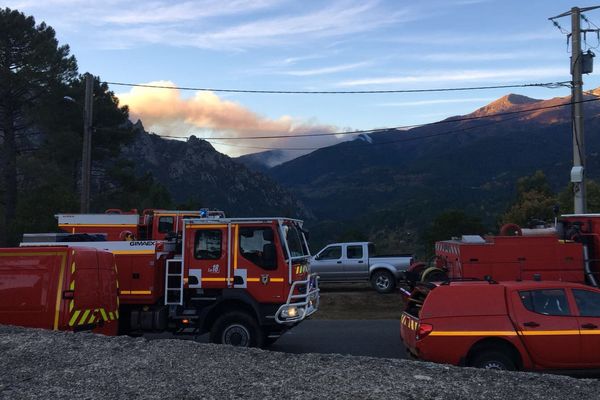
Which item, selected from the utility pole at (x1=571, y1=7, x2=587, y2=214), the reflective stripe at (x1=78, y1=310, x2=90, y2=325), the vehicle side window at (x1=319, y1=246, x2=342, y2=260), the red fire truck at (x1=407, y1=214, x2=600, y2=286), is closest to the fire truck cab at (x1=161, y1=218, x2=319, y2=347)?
the reflective stripe at (x1=78, y1=310, x2=90, y2=325)

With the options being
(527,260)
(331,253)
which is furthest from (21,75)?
(527,260)

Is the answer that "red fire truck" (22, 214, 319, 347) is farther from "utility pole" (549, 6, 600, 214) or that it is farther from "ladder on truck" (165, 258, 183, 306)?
"utility pole" (549, 6, 600, 214)

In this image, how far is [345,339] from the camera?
1365 cm

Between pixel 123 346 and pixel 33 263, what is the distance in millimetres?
2955

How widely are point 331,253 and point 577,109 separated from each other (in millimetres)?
9838

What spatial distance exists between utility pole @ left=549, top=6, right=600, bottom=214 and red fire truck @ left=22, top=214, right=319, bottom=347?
453 inches

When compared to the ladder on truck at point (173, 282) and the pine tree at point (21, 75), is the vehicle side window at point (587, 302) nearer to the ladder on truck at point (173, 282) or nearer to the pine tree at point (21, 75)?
the ladder on truck at point (173, 282)

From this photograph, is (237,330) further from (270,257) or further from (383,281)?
(383,281)

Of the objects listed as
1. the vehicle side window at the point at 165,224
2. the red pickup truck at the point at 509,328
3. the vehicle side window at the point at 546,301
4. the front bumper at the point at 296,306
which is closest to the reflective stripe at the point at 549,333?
the red pickup truck at the point at 509,328

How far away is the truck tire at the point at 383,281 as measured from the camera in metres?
21.9

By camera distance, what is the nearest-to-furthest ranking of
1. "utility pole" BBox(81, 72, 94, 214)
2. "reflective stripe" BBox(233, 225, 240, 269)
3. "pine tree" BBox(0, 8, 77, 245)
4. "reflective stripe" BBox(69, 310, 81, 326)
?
"reflective stripe" BBox(69, 310, 81, 326), "reflective stripe" BBox(233, 225, 240, 269), "utility pole" BBox(81, 72, 94, 214), "pine tree" BBox(0, 8, 77, 245)

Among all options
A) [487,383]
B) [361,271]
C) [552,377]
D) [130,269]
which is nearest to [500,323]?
[552,377]

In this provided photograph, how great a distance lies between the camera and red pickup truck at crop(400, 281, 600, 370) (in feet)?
27.3

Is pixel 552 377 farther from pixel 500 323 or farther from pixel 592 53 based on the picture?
pixel 592 53
